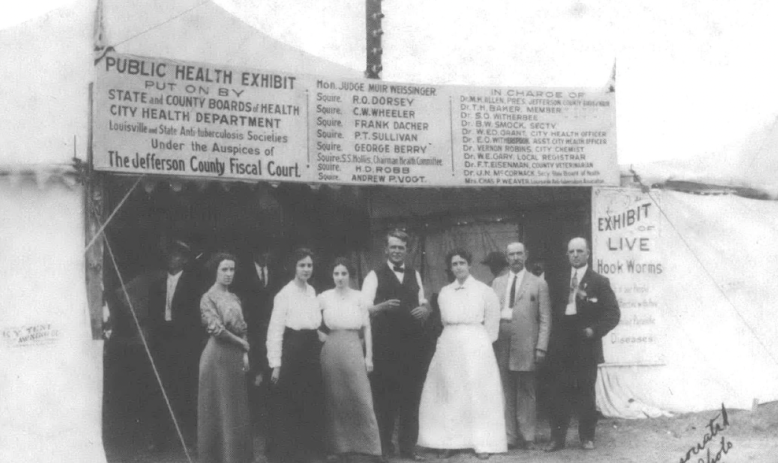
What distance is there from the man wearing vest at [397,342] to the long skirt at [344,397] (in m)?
0.23

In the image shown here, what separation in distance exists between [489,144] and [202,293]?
7.83ft

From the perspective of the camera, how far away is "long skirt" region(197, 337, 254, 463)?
6.17 metres

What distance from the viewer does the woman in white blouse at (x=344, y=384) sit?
660cm

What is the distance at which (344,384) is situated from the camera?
661cm

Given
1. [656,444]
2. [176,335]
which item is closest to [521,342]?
[656,444]

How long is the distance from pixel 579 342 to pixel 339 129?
2419mm

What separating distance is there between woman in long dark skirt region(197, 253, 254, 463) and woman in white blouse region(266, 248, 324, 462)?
261 mm

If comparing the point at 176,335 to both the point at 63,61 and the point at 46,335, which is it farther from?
the point at 63,61

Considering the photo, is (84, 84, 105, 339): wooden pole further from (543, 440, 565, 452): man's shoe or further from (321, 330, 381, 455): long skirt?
(543, 440, 565, 452): man's shoe


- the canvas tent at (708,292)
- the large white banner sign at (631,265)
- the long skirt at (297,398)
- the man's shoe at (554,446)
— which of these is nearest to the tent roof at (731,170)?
the canvas tent at (708,292)

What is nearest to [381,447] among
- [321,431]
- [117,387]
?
[321,431]

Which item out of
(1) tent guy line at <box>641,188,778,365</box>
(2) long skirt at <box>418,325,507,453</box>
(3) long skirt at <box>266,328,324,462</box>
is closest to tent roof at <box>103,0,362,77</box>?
(3) long skirt at <box>266,328,324,462</box>

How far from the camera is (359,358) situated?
6648 mm

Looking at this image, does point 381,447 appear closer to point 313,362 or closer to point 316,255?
point 313,362
